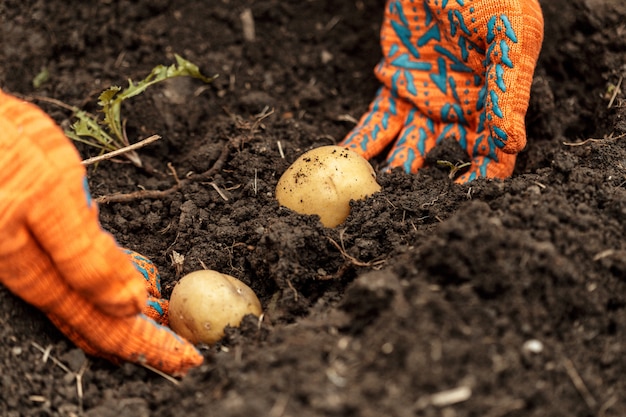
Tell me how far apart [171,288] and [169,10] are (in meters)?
1.90

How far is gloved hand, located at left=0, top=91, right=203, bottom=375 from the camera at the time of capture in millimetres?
1889

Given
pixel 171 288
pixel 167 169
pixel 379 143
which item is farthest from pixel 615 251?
pixel 167 169

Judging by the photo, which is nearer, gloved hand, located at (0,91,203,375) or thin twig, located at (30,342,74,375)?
gloved hand, located at (0,91,203,375)

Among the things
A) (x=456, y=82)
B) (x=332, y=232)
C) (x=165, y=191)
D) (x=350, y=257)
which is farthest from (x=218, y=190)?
(x=456, y=82)

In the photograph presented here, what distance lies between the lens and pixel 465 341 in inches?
72.1

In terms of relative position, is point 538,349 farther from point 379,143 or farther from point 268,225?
point 379,143

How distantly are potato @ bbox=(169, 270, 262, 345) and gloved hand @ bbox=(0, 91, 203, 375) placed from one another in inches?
6.5

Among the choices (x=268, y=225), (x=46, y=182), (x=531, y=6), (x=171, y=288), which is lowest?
(x=171, y=288)

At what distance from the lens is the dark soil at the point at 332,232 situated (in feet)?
6.02

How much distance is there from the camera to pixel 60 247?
6.28ft

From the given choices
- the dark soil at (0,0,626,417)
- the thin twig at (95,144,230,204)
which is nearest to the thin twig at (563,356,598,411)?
the dark soil at (0,0,626,417)

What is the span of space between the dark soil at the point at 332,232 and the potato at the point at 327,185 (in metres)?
0.08

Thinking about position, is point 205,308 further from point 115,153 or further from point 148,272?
point 115,153

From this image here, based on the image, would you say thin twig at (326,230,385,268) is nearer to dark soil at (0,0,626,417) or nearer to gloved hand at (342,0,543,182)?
dark soil at (0,0,626,417)
